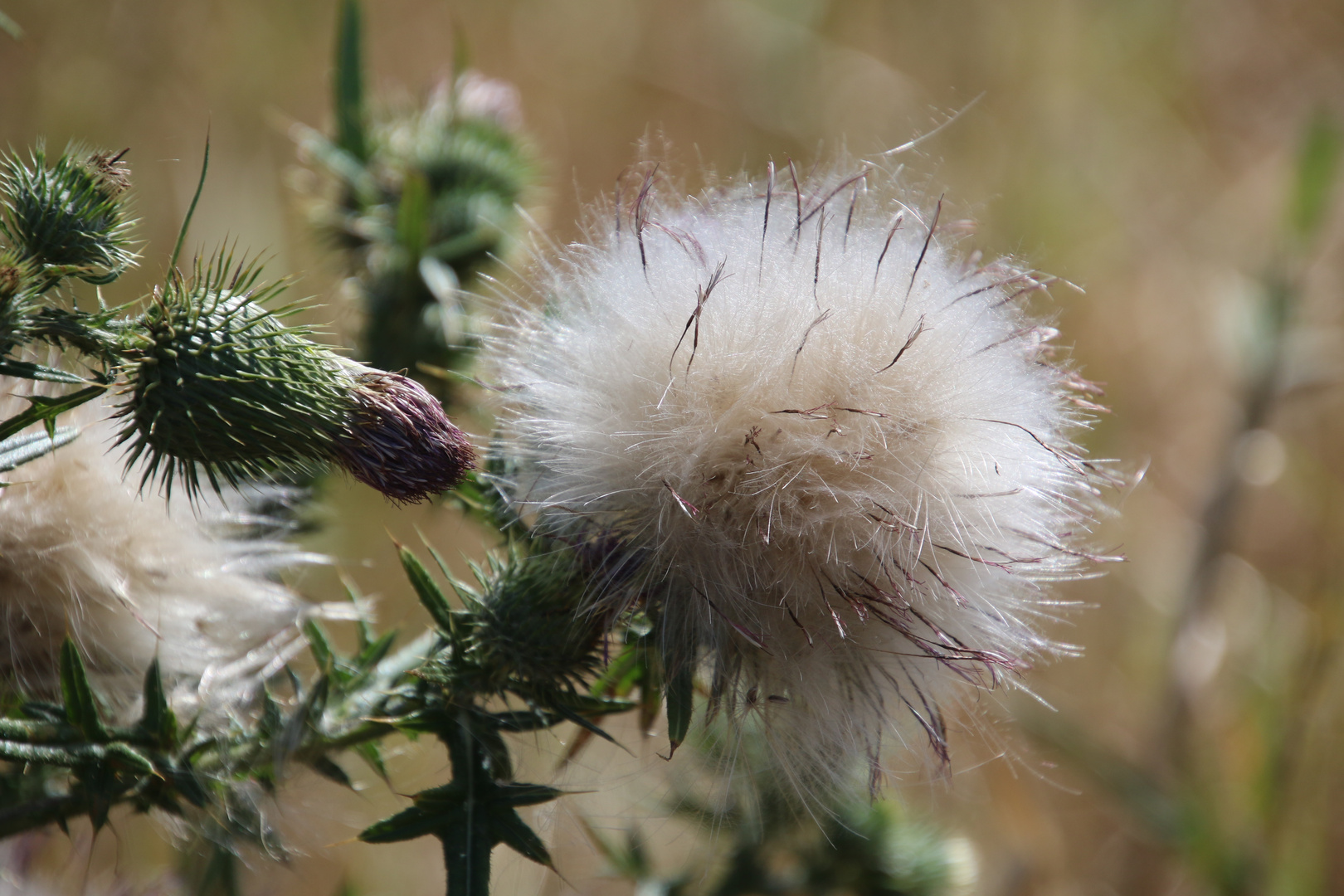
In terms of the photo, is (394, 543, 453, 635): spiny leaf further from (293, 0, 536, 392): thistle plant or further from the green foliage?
(293, 0, 536, 392): thistle plant

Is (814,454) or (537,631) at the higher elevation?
(814,454)

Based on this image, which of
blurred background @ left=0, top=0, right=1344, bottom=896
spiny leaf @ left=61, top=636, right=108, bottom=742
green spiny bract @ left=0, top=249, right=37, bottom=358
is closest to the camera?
green spiny bract @ left=0, top=249, right=37, bottom=358

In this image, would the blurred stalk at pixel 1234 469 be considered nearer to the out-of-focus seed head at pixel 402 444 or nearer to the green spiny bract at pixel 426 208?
the green spiny bract at pixel 426 208

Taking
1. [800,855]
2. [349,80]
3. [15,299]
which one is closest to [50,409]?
[15,299]

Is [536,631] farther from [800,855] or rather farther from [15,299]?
[800,855]

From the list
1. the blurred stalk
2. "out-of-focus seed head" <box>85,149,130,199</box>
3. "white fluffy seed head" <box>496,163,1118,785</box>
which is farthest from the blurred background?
"out-of-focus seed head" <box>85,149,130,199</box>

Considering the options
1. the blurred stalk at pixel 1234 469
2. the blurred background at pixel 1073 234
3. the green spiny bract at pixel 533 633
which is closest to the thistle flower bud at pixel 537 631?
the green spiny bract at pixel 533 633

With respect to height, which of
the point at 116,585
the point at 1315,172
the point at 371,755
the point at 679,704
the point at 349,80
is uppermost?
the point at 1315,172

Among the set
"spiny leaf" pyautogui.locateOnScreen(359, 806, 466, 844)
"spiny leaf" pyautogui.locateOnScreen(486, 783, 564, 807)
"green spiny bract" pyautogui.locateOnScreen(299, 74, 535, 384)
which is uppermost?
"green spiny bract" pyautogui.locateOnScreen(299, 74, 535, 384)
